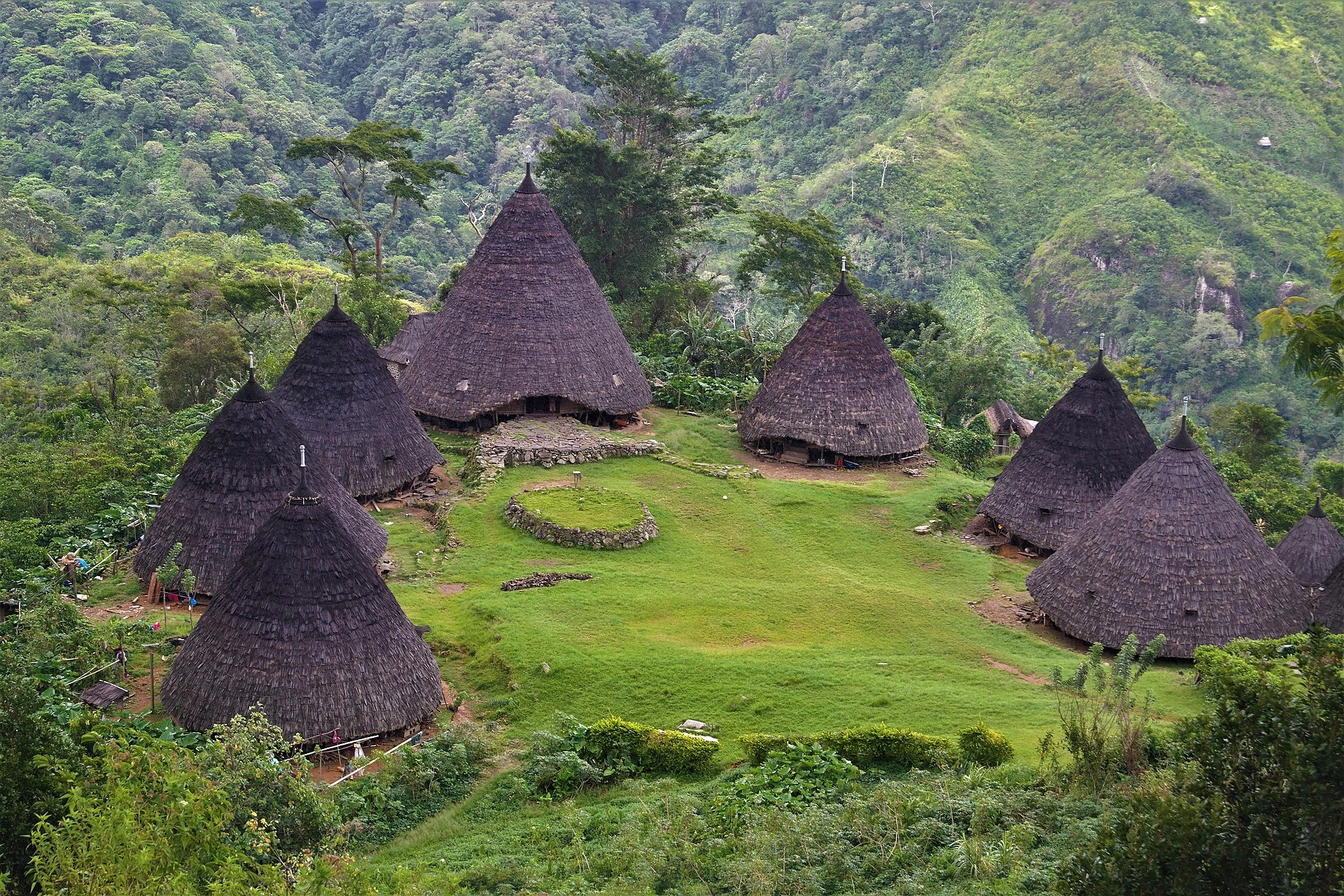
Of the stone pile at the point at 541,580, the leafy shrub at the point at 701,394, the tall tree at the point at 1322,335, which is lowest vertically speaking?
the stone pile at the point at 541,580

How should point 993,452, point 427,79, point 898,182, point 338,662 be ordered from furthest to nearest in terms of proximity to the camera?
point 427,79
point 898,182
point 993,452
point 338,662

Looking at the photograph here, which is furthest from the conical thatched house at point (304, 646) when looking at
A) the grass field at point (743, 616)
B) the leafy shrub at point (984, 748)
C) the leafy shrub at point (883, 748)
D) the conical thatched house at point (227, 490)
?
the leafy shrub at point (984, 748)

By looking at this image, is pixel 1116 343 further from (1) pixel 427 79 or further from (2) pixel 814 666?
(2) pixel 814 666

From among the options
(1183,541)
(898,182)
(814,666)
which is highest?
(898,182)

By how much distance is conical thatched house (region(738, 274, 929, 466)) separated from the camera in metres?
29.0

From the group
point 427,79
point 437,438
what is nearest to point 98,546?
point 437,438

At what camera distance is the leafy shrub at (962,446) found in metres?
31.3

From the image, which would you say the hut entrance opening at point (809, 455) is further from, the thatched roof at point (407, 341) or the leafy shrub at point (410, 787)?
the leafy shrub at point (410, 787)

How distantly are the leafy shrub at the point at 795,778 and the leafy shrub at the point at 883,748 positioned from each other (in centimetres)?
13

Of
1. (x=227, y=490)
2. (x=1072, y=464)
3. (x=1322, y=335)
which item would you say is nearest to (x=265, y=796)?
(x=227, y=490)

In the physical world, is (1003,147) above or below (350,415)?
above

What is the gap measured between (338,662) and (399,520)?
855 centimetres

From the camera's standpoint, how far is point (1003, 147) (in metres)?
70.2

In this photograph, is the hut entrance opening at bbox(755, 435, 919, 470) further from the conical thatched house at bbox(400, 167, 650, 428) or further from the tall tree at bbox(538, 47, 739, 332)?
the tall tree at bbox(538, 47, 739, 332)
